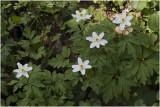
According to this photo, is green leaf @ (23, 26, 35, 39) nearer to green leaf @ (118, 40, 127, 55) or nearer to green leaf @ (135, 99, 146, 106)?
green leaf @ (118, 40, 127, 55)

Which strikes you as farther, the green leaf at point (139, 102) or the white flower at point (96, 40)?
the green leaf at point (139, 102)

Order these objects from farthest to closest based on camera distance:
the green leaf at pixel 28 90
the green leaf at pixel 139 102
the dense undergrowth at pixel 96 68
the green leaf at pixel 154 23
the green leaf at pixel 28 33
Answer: the green leaf at pixel 28 33, the green leaf at pixel 154 23, the green leaf at pixel 139 102, the dense undergrowth at pixel 96 68, the green leaf at pixel 28 90

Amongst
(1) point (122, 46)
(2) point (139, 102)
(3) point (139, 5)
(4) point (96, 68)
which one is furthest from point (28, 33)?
(2) point (139, 102)

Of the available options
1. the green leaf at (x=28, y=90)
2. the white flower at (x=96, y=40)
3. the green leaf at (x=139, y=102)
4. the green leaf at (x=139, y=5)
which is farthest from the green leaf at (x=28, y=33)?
the green leaf at (x=139, y=102)

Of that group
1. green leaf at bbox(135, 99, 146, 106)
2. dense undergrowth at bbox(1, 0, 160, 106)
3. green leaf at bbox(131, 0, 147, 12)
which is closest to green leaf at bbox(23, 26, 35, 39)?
dense undergrowth at bbox(1, 0, 160, 106)

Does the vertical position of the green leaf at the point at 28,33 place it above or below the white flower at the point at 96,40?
below

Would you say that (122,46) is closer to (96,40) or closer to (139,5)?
(96,40)

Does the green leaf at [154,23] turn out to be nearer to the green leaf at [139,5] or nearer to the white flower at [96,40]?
the green leaf at [139,5]

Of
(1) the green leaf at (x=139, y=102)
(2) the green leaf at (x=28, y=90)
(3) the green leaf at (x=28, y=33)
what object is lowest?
(1) the green leaf at (x=139, y=102)

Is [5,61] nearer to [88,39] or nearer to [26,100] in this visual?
[26,100]

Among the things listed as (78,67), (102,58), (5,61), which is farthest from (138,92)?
(5,61)

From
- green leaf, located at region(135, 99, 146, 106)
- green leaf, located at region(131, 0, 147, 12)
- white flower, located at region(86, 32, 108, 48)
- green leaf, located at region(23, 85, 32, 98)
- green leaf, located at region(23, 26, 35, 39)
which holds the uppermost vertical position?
green leaf, located at region(131, 0, 147, 12)
